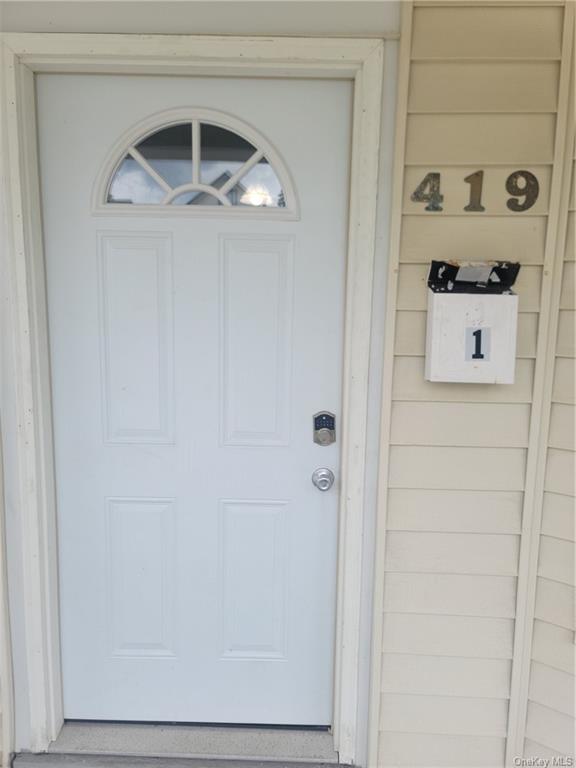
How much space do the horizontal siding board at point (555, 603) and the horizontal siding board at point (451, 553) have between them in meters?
0.10

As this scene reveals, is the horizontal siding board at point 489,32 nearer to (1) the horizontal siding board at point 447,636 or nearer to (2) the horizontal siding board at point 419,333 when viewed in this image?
(2) the horizontal siding board at point 419,333

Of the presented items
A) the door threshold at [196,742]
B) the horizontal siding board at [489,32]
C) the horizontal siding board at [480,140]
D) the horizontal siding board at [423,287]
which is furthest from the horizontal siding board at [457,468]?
the horizontal siding board at [489,32]

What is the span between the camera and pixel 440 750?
1551 mm

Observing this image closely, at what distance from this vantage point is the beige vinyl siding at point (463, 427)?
1309 millimetres

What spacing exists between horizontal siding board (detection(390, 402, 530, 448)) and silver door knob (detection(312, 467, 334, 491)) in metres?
0.24

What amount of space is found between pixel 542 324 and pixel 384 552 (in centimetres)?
78

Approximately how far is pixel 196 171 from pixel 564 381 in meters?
1.19

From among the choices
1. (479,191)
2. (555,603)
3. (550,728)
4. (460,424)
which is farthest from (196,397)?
(550,728)

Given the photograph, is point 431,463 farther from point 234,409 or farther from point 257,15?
point 257,15

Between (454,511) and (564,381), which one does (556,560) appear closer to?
(454,511)

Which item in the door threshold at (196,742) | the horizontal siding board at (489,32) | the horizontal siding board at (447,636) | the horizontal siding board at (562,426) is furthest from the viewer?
the door threshold at (196,742)

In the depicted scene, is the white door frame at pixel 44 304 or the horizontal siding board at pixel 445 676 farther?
the horizontal siding board at pixel 445 676

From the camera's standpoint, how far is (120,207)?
4.83ft

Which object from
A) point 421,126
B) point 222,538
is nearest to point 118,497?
point 222,538
